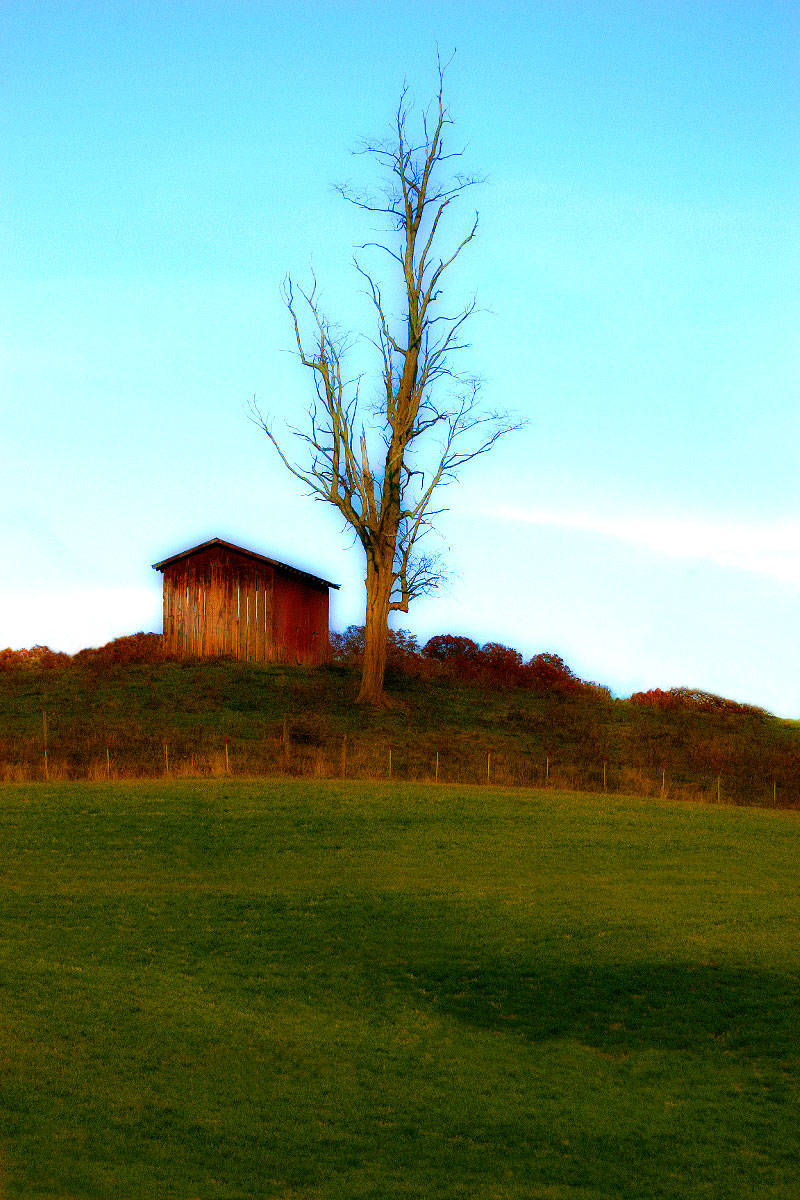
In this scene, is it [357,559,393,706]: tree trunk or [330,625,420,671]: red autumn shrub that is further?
[330,625,420,671]: red autumn shrub

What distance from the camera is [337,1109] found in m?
7.74

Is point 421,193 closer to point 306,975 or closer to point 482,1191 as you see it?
point 306,975

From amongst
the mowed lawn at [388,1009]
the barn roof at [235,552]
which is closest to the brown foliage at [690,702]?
the barn roof at [235,552]

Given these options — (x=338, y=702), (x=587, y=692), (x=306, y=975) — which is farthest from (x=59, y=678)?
(x=306, y=975)

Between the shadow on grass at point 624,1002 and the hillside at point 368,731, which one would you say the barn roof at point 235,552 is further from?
the shadow on grass at point 624,1002

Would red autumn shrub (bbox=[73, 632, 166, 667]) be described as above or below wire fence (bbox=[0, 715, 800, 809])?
above

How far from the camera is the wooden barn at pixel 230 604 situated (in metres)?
39.0

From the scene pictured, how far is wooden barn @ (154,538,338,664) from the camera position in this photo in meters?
39.0

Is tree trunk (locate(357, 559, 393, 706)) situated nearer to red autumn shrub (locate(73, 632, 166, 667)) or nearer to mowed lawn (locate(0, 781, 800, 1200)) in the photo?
red autumn shrub (locate(73, 632, 166, 667))

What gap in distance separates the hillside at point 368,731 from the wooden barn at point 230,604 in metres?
1.72

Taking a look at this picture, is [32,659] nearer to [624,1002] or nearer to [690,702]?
[690,702]

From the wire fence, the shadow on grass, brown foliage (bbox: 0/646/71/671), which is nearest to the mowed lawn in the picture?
the shadow on grass

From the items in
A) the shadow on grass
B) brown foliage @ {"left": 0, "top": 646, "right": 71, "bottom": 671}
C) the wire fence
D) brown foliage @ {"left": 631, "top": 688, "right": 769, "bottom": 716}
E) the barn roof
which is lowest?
the shadow on grass

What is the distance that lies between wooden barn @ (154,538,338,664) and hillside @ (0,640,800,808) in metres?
1.72
